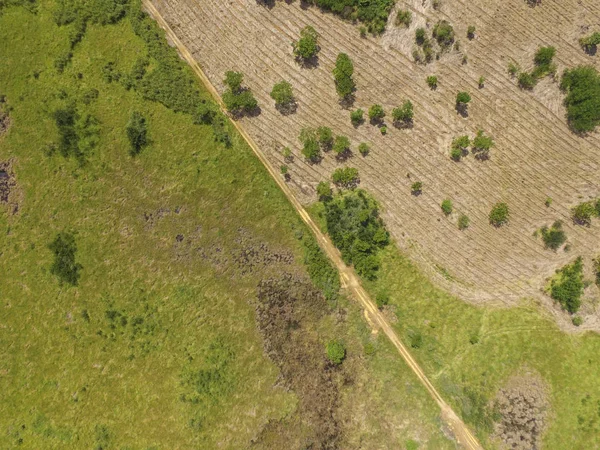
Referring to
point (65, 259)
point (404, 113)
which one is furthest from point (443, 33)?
point (65, 259)

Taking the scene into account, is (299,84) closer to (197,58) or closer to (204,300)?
(197,58)

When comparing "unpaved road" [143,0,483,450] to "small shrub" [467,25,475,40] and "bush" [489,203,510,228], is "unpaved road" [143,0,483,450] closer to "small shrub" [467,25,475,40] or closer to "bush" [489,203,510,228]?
"bush" [489,203,510,228]

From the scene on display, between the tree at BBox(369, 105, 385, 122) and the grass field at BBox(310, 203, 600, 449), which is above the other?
the tree at BBox(369, 105, 385, 122)

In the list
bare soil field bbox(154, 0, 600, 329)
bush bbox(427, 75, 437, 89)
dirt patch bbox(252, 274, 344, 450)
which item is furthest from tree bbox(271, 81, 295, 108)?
dirt patch bbox(252, 274, 344, 450)

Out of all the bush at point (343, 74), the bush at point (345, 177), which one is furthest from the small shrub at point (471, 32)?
the bush at point (345, 177)

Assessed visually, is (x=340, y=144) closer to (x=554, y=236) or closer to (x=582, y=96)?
(x=554, y=236)

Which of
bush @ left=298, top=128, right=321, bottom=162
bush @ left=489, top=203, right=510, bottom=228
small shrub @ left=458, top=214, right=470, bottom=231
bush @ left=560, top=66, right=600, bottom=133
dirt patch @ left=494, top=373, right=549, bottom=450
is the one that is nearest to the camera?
bush @ left=560, top=66, right=600, bottom=133

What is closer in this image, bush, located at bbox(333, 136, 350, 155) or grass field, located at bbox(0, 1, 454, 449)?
grass field, located at bbox(0, 1, 454, 449)
